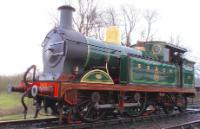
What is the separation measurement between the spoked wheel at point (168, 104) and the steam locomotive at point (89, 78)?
0.69 m

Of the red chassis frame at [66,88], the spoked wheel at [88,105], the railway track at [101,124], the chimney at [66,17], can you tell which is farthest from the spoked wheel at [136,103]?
the chimney at [66,17]

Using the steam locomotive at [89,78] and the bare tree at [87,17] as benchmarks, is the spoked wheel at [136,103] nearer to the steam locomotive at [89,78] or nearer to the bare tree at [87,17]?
the steam locomotive at [89,78]

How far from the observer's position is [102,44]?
10.6 m

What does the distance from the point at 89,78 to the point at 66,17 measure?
2.20 metres

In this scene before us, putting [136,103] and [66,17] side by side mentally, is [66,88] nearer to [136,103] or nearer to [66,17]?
[66,17]

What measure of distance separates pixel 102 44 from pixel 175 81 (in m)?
4.90

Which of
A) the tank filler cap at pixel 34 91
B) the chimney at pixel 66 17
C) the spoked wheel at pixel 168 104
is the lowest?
the spoked wheel at pixel 168 104

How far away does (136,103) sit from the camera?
1134cm

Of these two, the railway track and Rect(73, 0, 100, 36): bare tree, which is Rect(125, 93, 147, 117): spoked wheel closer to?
the railway track

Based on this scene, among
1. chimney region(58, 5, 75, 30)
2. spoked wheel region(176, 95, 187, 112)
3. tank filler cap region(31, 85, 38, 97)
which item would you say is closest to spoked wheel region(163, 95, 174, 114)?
spoked wheel region(176, 95, 187, 112)

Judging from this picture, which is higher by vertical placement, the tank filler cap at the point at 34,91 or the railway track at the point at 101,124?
the tank filler cap at the point at 34,91

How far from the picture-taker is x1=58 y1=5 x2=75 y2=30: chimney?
9.83 m

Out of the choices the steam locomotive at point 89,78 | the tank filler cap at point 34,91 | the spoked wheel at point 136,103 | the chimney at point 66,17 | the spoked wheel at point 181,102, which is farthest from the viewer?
the spoked wheel at point 181,102

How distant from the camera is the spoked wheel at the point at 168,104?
44.0ft
